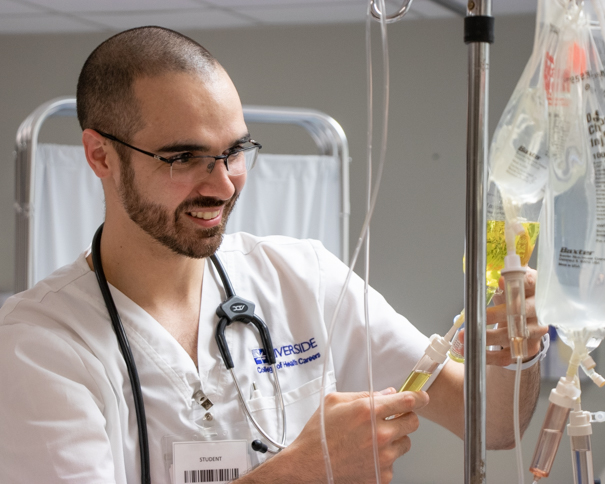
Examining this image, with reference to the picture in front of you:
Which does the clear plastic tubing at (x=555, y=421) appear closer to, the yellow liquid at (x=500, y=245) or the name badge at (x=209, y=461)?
the yellow liquid at (x=500, y=245)

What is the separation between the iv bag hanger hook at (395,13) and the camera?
0.68m

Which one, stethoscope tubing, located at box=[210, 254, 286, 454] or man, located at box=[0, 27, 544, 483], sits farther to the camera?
stethoscope tubing, located at box=[210, 254, 286, 454]

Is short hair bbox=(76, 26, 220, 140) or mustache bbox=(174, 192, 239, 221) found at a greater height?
short hair bbox=(76, 26, 220, 140)

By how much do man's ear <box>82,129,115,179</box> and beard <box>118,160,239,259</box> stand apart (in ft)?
0.21

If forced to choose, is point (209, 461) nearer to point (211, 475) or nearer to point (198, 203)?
point (211, 475)

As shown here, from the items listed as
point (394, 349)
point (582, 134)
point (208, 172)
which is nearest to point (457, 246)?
point (394, 349)

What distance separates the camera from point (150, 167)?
118 cm

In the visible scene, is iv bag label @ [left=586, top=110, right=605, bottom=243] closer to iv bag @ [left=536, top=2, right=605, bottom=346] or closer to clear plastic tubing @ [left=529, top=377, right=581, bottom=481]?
iv bag @ [left=536, top=2, right=605, bottom=346]

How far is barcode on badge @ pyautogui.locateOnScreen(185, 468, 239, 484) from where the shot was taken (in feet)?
3.73

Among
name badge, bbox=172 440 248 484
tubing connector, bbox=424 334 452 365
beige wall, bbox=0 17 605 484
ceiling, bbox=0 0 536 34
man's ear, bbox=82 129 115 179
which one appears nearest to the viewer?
tubing connector, bbox=424 334 452 365

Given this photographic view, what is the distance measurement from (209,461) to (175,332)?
0.26 metres

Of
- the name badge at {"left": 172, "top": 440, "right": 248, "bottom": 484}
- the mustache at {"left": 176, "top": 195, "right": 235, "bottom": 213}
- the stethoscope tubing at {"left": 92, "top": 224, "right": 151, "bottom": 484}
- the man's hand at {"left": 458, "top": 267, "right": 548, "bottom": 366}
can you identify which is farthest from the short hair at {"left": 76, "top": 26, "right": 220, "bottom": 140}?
the man's hand at {"left": 458, "top": 267, "right": 548, "bottom": 366}

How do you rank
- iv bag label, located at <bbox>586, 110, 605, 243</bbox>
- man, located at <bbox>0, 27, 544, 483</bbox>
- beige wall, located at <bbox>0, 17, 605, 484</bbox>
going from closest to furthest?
iv bag label, located at <bbox>586, 110, 605, 243</bbox> < man, located at <bbox>0, 27, 544, 483</bbox> < beige wall, located at <bbox>0, 17, 605, 484</bbox>

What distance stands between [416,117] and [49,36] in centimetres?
202
